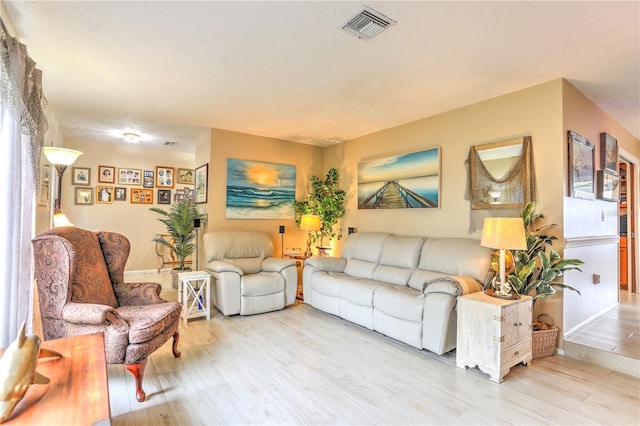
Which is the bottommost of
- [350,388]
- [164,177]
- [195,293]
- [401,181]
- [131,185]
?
[350,388]

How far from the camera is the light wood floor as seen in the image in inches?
77.5

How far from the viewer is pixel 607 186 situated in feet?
11.9

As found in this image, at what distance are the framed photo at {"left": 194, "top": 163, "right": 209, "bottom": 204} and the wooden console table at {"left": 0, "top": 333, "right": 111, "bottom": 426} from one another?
10.6 feet

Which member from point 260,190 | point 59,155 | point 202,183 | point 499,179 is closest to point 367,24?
point 499,179

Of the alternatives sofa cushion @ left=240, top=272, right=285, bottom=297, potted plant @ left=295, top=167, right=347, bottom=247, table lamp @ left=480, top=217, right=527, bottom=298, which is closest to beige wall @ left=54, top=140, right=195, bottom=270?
potted plant @ left=295, top=167, right=347, bottom=247

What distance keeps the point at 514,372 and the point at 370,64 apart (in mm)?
2754

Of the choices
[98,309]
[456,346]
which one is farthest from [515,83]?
[98,309]

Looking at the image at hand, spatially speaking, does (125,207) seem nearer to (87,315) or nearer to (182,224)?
(182,224)

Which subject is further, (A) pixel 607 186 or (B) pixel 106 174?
(B) pixel 106 174

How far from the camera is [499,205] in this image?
3.30 m

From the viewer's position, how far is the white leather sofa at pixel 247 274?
3846 mm

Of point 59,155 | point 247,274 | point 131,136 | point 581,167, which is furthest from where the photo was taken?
point 131,136

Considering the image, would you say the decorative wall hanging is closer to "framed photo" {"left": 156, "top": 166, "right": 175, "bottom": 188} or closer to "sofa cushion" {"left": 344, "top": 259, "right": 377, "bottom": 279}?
"sofa cushion" {"left": 344, "top": 259, "right": 377, "bottom": 279}

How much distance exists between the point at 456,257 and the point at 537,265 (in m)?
0.70
